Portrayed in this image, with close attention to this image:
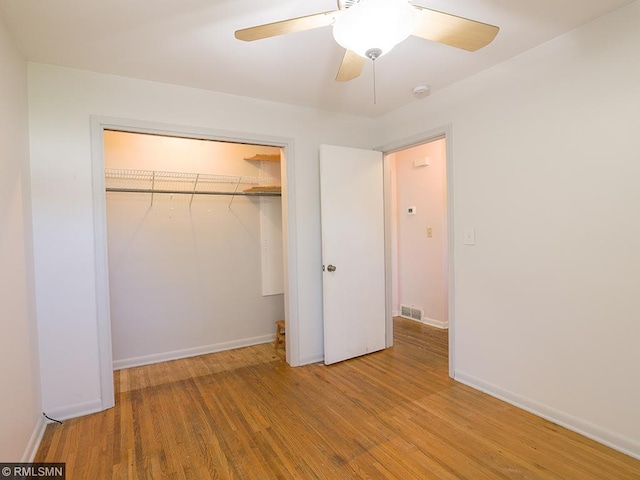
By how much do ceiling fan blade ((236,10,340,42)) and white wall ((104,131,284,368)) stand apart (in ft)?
7.39

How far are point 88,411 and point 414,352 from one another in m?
2.82

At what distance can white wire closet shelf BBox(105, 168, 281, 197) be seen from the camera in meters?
3.20

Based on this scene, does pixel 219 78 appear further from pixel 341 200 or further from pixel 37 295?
pixel 37 295

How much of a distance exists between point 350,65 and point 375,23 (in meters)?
0.56

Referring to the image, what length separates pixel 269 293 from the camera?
3.91m

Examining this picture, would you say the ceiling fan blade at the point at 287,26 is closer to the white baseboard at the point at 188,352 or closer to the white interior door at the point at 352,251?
the white interior door at the point at 352,251

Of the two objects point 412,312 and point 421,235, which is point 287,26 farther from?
point 412,312

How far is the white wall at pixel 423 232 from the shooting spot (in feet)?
13.8

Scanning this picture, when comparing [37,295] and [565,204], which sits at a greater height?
[565,204]

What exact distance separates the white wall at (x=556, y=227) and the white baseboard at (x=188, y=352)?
213cm

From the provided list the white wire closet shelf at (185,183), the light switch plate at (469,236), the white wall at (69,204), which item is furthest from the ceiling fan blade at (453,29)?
the white wire closet shelf at (185,183)

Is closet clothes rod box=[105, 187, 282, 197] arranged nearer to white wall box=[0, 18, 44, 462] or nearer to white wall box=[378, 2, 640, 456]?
white wall box=[0, 18, 44, 462]

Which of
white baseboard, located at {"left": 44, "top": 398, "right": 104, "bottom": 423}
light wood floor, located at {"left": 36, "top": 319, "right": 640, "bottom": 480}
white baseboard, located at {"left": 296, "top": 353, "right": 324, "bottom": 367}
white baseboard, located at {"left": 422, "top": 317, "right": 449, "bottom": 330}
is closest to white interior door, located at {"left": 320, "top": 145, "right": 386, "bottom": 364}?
white baseboard, located at {"left": 296, "top": 353, "right": 324, "bottom": 367}

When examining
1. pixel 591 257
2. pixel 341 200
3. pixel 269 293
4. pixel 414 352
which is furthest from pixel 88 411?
pixel 591 257
